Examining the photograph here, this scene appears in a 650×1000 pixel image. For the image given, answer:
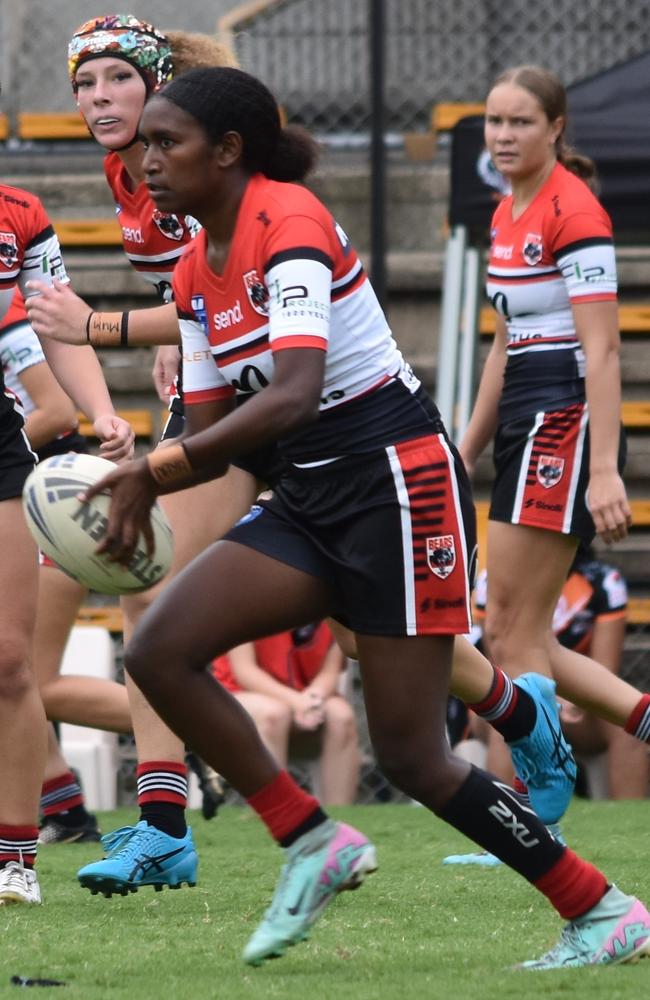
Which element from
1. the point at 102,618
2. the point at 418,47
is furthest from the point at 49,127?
the point at 102,618

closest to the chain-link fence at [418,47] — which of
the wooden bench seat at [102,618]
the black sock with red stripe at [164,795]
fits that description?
the wooden bench seat at [102,618]

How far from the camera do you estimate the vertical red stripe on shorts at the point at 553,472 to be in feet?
18.1

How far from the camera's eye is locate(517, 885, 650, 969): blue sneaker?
3.56 metres

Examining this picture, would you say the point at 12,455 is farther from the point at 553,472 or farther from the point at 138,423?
the point at 138,423

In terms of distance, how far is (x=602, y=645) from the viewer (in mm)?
8078

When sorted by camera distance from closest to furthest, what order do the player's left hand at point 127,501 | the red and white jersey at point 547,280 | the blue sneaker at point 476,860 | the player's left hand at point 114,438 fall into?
1. the player's left hand at point 127,501
2. the player's left hand at point 114,438
3. the red and white jersey at point 547,280
4. the blue sneaker at point 476,860

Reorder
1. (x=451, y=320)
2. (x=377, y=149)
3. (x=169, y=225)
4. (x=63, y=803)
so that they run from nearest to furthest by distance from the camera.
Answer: (x=169, y=225) < (x=63, y=803) < (x=451, y=320) < (x=377, y=149)

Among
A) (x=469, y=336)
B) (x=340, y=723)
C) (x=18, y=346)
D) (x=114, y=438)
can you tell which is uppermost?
(x=114, y=438)

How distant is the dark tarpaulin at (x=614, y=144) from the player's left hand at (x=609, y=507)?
3646 millimetres

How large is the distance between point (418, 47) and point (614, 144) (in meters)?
2.69

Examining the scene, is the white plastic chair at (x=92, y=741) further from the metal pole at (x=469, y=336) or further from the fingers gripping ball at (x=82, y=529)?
the fingers gripping ball at (x=82, y=529)

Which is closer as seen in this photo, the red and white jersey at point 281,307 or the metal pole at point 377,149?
the red and white jersey at point 281,307

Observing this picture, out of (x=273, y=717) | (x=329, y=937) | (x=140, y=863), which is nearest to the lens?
(x=329, y=937)

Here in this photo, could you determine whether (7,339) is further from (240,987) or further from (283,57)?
(283,57)
